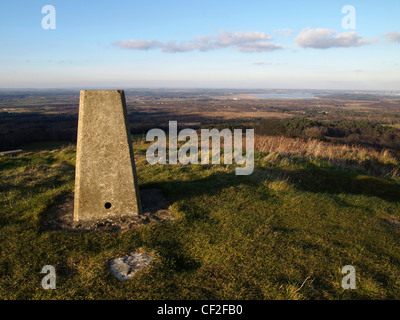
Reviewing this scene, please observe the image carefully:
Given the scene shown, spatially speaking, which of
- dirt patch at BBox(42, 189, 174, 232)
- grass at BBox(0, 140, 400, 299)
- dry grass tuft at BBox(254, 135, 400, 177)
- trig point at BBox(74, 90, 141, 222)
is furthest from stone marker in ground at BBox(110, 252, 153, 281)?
dry grass tuft at BBox(254, 135, 400, 177)

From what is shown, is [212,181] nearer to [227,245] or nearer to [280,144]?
[227,245]

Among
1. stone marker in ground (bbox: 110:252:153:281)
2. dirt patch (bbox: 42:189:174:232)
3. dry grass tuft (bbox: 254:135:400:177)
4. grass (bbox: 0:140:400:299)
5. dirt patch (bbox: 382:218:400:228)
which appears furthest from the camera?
dry grass tuft (bbox: 254:135:400:177)

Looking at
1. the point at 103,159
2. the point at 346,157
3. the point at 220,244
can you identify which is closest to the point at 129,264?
the point at 220,244

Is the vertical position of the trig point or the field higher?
the trig point

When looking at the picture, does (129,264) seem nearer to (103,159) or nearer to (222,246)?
(222,246)

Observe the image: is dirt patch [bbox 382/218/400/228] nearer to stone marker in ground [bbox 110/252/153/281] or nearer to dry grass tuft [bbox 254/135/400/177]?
dry grass tuft [bbox 254/135/400/177]

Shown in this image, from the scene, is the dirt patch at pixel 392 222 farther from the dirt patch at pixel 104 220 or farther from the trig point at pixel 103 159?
the trig point at pixel 103 159
